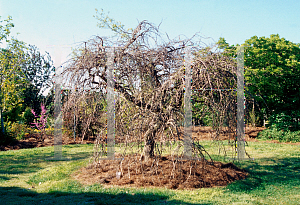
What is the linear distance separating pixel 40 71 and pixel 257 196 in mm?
Result: 23119

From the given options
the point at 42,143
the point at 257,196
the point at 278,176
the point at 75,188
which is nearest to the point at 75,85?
the point at 75,188

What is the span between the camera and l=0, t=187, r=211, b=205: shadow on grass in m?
4.66

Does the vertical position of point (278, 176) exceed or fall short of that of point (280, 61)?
it falls short

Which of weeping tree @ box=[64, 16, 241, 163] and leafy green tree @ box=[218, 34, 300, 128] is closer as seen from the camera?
weeping tree @ box=[64, 16, 241, 163]

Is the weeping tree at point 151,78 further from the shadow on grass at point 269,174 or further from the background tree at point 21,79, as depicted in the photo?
the background tree at point 21,79

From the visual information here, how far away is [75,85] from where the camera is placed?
589 cm

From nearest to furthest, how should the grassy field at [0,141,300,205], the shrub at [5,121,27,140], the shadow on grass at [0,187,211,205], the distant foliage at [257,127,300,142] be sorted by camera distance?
the shadow on grass at [0,187,211,205] < the grassy field at [0,141,300,205] < the distant foliage at [257,127,300,142] < the shrub at [5,121,27,140]

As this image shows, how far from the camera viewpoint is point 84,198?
4891 mm

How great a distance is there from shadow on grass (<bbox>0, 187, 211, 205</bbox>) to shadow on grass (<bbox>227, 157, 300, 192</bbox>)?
183cm

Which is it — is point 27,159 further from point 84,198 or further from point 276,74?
point 276,74

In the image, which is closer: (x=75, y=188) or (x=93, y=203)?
(x=93, y=203)

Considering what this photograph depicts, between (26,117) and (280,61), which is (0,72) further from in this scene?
(280,61)

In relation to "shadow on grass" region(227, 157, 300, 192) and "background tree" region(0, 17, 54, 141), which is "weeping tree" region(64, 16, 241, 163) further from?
"background tree" region(0, 17, 54, 141)

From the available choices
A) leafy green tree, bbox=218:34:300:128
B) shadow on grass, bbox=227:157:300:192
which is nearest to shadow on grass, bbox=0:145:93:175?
shadow on grass, bbox=227:157:300:192
